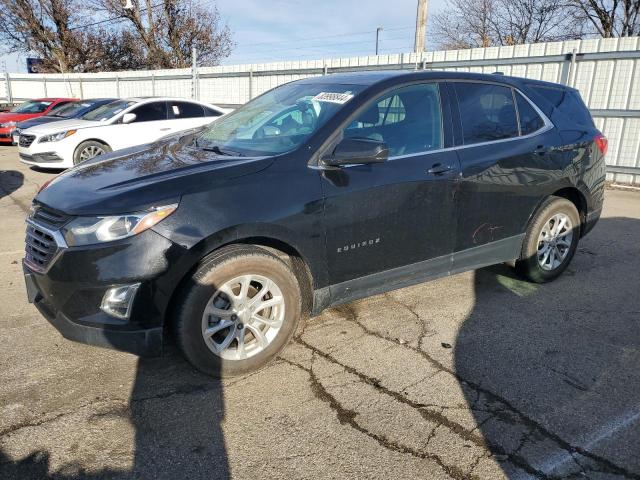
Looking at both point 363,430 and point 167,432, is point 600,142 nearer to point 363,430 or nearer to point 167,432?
point 363,430

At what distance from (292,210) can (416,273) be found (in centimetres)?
121

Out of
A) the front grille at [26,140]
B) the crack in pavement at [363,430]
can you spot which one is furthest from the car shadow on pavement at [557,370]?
the front grille at [26,140]

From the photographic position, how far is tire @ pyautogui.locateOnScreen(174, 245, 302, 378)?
2.85 m

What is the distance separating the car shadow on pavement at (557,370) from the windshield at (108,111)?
27.3 ft

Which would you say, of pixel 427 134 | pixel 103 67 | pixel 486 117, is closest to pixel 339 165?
pixel 427 134

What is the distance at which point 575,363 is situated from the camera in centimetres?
338

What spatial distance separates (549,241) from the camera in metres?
4.67

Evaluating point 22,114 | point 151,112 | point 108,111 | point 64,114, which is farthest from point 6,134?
point 151,112

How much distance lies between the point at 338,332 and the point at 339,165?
125cm

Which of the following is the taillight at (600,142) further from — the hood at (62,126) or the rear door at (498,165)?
the hood at (62,126)

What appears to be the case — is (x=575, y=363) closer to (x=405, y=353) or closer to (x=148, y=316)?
(x=405, y=353)

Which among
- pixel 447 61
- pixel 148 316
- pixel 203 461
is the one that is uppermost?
pixel 447 61

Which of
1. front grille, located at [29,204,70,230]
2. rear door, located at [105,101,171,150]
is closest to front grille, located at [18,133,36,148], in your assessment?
rear door, located at [105,101,171,150]

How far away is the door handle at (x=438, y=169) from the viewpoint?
364 centimetres
